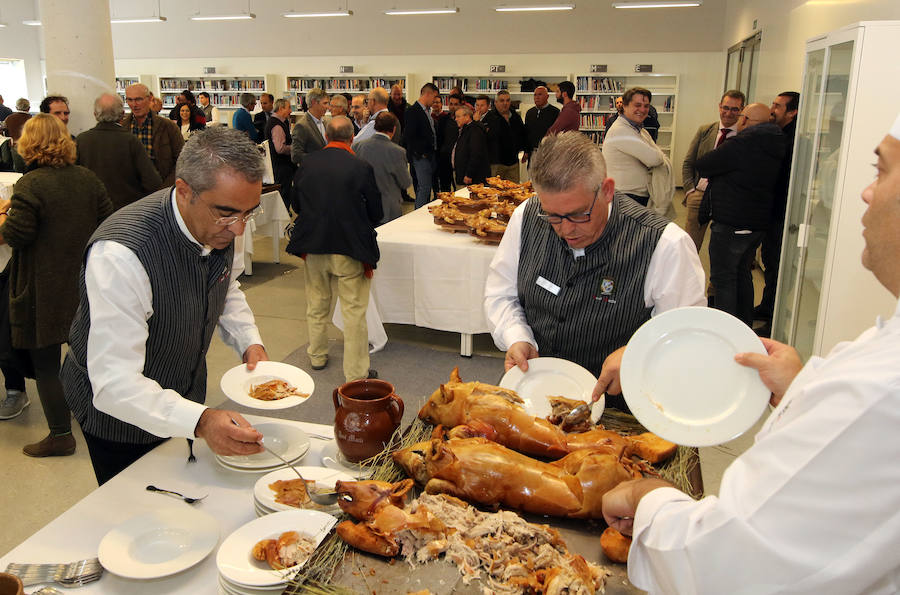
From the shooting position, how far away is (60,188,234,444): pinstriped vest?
1660mm

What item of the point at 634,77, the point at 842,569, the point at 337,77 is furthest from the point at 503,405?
the point at 337,77

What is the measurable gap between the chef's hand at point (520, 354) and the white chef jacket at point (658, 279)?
0.05 metres

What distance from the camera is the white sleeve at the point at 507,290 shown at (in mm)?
2229

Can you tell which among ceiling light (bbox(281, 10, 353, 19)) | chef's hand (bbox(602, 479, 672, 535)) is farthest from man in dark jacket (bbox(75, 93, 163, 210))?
ceiling light (bbox(281, 10, 353, 19))

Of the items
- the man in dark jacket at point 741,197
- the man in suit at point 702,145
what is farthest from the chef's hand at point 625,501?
the man in suit at point 702,145

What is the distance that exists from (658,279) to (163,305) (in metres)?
1.37

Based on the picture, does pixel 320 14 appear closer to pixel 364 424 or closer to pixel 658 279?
pixel 658 279

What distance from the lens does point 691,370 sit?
1401mm

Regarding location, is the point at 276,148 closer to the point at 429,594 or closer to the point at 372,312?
the point at 372,312

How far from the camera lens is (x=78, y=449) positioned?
138 inches

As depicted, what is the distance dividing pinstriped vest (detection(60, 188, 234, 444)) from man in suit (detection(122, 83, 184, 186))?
4.10 m

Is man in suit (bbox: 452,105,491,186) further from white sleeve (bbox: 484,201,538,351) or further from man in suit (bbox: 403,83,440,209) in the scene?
white sleeve (bbox: 484,201,538,351)

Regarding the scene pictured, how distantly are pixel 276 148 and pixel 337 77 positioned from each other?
286 inches


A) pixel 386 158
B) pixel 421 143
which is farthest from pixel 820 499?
pixel 421 143
